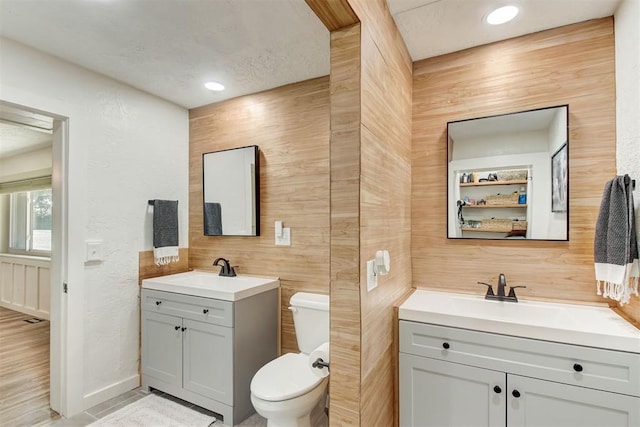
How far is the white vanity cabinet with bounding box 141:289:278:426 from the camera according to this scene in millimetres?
2027

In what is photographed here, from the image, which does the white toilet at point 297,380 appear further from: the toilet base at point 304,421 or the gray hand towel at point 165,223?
the gray hand towel at point 165,223

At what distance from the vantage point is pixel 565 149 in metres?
1.70

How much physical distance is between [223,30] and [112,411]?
2.62 metres

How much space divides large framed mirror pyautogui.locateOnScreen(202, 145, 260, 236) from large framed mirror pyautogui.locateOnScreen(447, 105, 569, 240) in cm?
149

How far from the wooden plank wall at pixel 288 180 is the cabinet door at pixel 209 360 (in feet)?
1.67

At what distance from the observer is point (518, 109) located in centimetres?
182

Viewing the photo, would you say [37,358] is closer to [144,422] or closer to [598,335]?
[144,422]

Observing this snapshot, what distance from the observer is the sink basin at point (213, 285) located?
2.07 m

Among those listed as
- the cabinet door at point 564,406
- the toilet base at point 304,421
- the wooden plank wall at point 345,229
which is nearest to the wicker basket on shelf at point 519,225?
the cabinet door at point 564,406

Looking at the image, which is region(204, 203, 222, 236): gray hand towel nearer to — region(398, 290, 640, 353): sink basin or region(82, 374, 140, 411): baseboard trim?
region(82, 374, 140, 411): baseboard trim

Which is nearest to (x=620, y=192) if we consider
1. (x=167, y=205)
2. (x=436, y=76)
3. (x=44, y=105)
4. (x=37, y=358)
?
(x=436, y=76)

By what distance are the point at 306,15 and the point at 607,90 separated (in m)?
1.65

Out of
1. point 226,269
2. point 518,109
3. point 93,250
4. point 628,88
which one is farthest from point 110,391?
point 628,88

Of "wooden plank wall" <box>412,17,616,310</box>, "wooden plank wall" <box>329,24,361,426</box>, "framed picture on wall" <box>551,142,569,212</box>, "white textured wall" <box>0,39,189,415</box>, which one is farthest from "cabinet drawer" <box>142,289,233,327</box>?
"framed picture on wall" <box>551,142,569,212</box>
